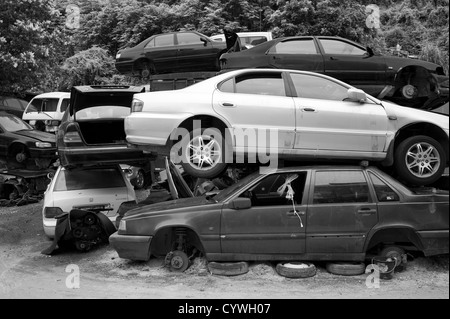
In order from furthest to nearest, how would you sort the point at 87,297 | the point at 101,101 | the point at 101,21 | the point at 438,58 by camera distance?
the point at 101,21 → the point at 438,58 → the point at 101,101 → the point at 87,297

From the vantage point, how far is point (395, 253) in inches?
229

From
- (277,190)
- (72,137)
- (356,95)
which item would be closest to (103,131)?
(72,137)

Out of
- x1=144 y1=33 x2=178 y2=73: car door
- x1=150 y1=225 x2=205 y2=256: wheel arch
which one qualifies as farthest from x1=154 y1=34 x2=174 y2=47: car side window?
x1=150 y1=225 x2=205 y2=256: wheel arch

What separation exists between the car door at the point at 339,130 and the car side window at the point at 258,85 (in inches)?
14.5

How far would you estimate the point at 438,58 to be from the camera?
12891mm

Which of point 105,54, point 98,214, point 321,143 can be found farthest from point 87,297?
point 105,54

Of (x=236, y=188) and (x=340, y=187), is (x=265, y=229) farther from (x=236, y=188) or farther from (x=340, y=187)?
(x=340, y=187)

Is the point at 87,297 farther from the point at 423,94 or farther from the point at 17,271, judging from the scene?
the point at 423,94

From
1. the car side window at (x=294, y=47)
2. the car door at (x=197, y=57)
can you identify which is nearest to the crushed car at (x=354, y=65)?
the car side window at (x=294, y=47)

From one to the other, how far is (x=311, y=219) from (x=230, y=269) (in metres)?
1.26

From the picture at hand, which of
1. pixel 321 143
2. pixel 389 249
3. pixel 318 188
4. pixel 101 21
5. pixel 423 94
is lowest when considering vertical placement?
pixel 389 249

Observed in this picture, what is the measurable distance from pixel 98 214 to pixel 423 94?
592 cm

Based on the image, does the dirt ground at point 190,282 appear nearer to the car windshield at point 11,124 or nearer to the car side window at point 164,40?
the car side window at point 164,40

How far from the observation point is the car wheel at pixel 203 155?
6107mm
